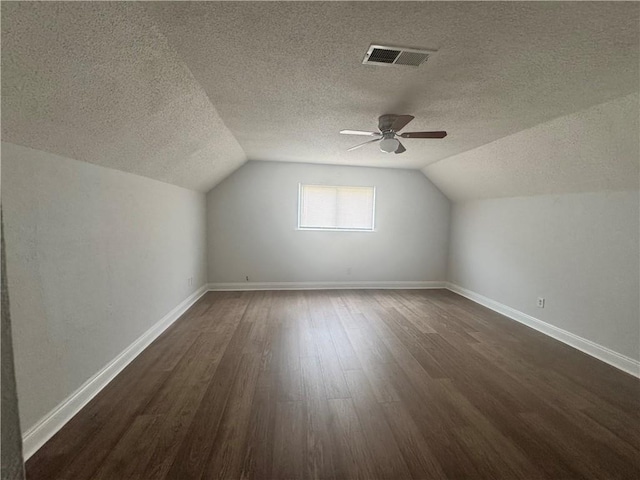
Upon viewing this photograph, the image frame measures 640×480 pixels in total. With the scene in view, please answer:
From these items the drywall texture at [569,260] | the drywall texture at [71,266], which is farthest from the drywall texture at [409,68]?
the drywall texture at [569,260]

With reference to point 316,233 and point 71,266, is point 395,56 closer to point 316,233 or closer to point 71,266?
point 71,266

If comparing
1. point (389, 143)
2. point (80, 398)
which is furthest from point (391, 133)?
point (80, 398)

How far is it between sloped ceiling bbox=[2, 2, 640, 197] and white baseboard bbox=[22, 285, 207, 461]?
1.58 meters

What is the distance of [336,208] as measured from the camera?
5.01 m

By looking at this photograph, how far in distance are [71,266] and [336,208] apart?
3.82 meters

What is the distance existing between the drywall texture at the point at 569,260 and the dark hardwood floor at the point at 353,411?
0.38 m

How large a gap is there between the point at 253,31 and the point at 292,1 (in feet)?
0.95

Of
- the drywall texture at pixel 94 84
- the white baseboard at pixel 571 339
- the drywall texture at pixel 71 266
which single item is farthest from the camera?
the white baseboard at pixel 571 339

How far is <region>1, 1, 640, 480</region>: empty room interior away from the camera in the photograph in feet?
4.36

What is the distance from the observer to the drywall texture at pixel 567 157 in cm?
206

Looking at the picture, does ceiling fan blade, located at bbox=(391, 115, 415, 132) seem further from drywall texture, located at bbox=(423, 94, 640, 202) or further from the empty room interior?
drywall texture, located at bbox=(423, 94, 640, 202)

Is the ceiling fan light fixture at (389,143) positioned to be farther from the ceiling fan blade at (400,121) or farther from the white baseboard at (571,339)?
the white baseboard at (571,339)

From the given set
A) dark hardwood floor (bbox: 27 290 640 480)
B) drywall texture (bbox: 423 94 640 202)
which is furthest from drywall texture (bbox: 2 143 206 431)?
drywall texture (bbox: 423 94 640 202)

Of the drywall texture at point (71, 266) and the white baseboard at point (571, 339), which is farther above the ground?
the drywall texture at point (71, 266)
